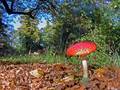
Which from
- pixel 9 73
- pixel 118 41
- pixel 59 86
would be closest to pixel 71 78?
pixel 59 86

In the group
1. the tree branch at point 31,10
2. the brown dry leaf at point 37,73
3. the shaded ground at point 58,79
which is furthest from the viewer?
the tree branch at point 31,10

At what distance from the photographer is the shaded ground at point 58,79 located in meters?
6.83

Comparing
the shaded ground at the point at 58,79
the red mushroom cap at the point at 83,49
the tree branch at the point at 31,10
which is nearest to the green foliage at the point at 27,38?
the tree branch at the point at 31,10

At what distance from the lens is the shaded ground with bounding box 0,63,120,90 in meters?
6.83

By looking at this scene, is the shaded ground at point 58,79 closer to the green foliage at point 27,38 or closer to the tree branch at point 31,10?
the tree branch at point 31,10

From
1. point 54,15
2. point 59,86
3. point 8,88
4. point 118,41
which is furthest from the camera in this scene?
point 54,15

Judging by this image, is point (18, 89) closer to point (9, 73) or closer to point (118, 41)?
point (9, 73)

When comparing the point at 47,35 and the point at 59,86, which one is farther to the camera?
the point at 47,35

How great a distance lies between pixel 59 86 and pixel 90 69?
1.26m

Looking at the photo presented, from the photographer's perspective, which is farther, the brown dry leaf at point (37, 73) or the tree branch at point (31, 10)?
the tree branch at point (31, 10)

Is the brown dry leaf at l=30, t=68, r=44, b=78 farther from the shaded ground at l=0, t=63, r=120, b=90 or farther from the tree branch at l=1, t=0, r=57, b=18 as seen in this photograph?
the tree branch at l=1, t=0, r=57, b=18

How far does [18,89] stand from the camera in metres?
7.52

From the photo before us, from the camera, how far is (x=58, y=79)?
7.76 metres

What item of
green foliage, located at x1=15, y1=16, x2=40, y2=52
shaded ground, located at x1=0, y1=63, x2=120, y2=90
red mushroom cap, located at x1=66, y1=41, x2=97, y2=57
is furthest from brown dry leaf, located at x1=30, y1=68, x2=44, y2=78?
green foliage, located at x1=15, y1=16, x2=40, y2=52
